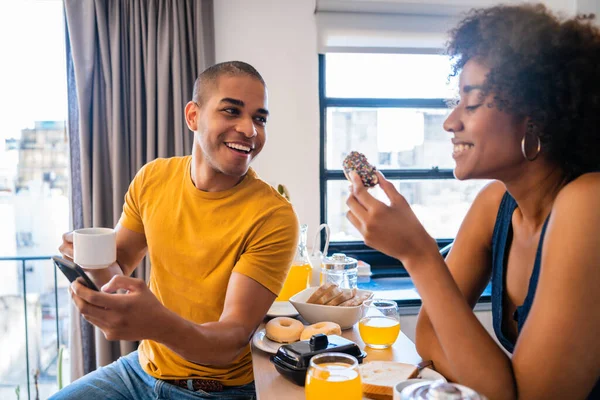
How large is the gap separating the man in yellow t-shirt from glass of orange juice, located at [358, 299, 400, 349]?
12.4 inches

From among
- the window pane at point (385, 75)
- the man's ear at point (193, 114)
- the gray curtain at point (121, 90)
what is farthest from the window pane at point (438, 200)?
the man's ear at point (193, 114)

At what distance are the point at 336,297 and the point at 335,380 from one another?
0.61 metres

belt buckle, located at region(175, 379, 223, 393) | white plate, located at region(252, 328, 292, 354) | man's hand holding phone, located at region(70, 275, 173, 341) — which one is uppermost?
man's hand holding phone, located at region(70, 275, 173, 341)

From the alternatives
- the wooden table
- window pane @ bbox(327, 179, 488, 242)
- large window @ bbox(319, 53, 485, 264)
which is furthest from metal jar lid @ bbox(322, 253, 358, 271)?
window pane @ bbox(327, 179, 488, 242)

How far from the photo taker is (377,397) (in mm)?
1008

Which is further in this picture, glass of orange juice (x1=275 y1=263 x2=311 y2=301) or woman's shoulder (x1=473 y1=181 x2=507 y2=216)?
glass of orange juice (x1=275 y1=263 x2=311 y2=301)

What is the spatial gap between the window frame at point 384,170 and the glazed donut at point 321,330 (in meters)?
1.82

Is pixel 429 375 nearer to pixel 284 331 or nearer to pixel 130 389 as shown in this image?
pixel 284 331

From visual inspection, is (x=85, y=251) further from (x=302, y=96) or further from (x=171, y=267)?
(x=302, y=96)

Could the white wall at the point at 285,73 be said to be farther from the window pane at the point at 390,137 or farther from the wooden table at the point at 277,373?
the wooden table at the point at 277,373

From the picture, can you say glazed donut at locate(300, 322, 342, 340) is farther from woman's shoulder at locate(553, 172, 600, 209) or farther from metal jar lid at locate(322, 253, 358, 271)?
woman's shoulder at locate(553, 172, 600, 209)

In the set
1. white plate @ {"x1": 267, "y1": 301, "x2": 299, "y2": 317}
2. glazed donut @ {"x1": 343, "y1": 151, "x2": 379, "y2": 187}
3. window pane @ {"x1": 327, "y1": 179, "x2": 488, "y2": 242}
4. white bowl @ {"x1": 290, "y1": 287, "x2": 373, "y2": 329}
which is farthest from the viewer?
window pane @ {"x1": 327, "y1": 179, "x2": 488, "y2": 242}

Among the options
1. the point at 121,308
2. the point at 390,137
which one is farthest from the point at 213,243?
the point at 390,137

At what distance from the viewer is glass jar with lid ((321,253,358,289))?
168 centimetres
